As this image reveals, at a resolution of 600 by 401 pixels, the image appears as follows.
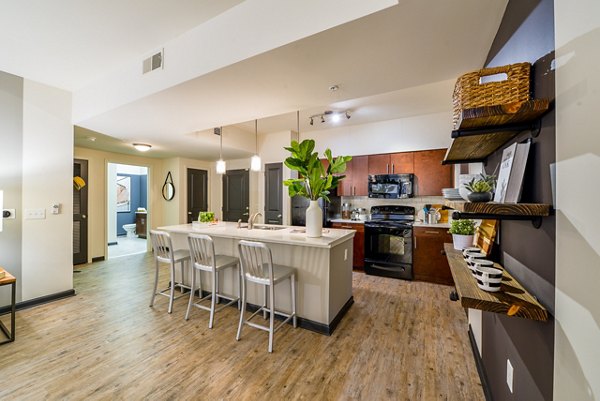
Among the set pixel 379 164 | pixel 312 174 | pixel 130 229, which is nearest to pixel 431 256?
pixel 379 164

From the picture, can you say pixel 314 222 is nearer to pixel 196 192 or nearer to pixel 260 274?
pixel 260 274

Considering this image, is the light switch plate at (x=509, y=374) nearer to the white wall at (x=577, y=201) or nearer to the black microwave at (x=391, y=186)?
the white wall at (x=577, y=201)

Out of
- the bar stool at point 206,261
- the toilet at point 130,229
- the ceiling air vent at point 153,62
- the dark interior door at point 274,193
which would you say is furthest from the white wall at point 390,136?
the toilet at point 130,229

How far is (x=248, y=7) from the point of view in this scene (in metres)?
1.76

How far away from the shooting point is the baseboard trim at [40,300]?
2.83m

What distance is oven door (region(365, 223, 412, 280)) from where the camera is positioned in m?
4.01

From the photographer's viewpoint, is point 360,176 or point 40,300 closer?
point 40,300

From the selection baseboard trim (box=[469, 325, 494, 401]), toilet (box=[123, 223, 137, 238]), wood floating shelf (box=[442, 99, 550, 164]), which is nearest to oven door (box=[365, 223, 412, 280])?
baseboard trim (box=[469, 325, 494, 401])

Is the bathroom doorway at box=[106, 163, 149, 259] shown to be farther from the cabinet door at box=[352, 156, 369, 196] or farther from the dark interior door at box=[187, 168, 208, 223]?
the cabinet door at box=[352, 156, 369, 196]

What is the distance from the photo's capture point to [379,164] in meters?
4.52

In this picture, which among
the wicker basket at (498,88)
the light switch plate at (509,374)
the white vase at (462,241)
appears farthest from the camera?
the white vase at (462,241)

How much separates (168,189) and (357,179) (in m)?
4.54

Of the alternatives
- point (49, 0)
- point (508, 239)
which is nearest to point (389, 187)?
point (508, 239)

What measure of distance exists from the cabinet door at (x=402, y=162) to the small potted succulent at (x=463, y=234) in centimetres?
247
